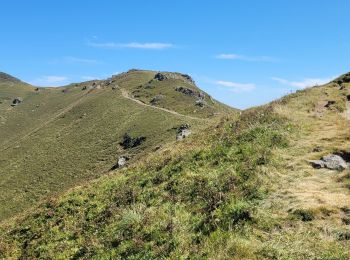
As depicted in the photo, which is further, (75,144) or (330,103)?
(75,144)

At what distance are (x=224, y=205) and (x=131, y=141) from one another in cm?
7473

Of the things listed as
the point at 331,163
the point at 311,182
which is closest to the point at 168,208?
the point at 311,182

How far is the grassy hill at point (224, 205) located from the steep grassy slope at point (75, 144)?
25306 millimetres

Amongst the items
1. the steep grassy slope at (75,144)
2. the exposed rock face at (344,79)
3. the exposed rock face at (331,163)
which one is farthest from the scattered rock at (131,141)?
the exposed rock face at (331,163)

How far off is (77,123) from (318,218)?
379 ft

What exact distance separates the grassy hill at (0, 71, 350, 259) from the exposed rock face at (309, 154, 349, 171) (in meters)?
0.35

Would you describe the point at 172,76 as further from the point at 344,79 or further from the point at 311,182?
the point at 311,182

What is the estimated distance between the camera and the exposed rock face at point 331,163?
57.5 feet

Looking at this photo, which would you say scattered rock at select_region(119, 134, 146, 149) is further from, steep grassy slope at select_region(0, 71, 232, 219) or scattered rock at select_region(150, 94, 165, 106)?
scattered rock at select_region(150, 94, 165, 106)

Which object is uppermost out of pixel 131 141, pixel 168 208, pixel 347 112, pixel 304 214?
pixel 347 112

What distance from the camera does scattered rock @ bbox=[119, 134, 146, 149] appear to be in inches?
3406

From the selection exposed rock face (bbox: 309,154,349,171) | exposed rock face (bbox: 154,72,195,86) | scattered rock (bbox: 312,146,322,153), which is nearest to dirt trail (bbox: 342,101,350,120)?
scattered rock (bbox: 312,146,322,153)

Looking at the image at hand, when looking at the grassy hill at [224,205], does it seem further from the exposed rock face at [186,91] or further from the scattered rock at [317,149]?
the exposed rock face at [186,91]

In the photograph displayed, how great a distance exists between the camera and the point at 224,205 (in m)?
15.4
